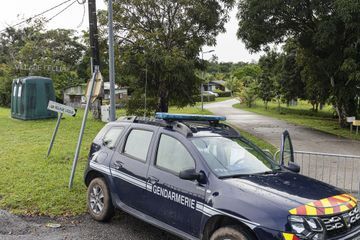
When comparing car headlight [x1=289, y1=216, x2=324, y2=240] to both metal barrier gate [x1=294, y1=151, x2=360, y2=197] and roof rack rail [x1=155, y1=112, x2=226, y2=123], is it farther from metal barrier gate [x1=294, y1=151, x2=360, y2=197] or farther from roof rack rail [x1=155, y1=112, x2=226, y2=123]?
metal barrier gate [x1=294, y1=151, x2=360, y2=197]

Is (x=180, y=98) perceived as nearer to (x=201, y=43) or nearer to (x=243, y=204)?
(x=201, y=43)

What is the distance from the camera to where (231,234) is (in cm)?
379

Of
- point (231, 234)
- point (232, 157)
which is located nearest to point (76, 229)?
point (232, 157)

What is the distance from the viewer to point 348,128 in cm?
2152

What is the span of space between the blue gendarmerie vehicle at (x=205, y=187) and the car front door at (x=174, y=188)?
11 millimetres

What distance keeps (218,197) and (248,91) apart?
45.9 metres

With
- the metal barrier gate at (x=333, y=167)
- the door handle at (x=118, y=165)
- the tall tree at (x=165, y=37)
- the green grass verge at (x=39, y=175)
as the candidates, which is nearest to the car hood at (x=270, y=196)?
the door handle at (x=118, y=165)

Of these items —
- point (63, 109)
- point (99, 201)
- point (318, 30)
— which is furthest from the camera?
point (318, 30)

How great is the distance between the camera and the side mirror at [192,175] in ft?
13.7

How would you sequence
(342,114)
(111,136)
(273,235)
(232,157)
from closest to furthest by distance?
(273,235) → (232,157) → (111,136) → (342,114)

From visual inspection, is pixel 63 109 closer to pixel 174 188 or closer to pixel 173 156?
pixel 173 156

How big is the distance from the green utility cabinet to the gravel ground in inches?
518

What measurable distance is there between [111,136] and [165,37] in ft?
32.8

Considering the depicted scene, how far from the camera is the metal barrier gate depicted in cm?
689
